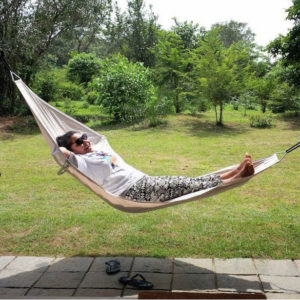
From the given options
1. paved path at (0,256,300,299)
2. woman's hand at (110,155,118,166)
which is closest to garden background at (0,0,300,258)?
paved path at (0,256,300,299)

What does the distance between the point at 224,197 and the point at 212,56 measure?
5946 millimetres

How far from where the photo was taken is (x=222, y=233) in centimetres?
299

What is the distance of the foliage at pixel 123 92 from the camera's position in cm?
977

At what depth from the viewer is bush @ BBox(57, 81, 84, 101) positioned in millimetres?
13914

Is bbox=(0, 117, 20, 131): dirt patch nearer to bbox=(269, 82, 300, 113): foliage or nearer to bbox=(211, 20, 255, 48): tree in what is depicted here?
bbox=(269, 82, 300, 113): foliage

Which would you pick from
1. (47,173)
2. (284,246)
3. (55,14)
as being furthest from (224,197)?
(55,14)

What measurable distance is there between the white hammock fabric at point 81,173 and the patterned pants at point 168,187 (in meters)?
0.08

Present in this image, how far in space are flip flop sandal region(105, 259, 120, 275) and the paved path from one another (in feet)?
0.11

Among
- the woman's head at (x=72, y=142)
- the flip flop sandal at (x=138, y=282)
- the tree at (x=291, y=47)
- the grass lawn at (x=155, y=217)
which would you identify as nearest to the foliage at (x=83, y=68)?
the tree at (x=291, y=47)

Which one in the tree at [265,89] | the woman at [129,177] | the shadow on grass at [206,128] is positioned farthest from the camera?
the tree at [265,89]

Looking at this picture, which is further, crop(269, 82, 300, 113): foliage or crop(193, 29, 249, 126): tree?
crop(269, 82, 300, 113): foliage

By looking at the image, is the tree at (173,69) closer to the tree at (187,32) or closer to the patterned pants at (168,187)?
the tree at (187,32)

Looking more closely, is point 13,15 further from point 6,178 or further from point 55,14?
point 6,178

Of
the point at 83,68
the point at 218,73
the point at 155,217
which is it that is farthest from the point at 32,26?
the point at 155,217
